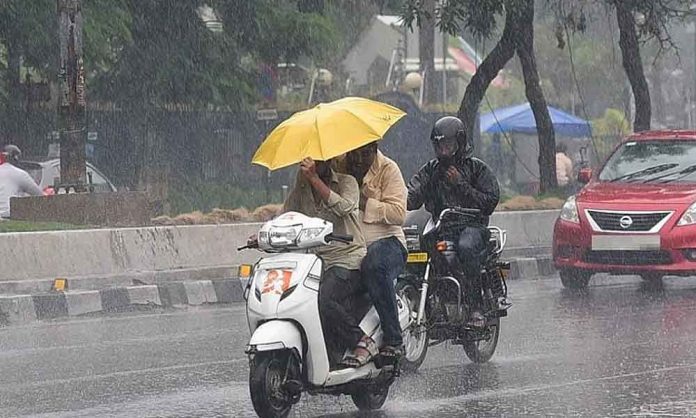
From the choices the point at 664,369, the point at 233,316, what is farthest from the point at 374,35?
the point at 664,369

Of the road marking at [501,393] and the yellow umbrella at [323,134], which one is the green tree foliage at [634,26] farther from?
the yellow umbrella at [323,134]

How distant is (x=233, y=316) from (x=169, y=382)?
14.7 feet

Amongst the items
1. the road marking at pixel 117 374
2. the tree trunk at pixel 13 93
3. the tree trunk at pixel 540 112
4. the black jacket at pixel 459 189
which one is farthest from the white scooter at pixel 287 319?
the tree trunk at pixel 13 93

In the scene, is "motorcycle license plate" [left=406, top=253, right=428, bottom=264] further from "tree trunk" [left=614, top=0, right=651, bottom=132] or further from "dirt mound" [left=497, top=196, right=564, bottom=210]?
"tree trunk" [left=614, top=0, right=651, bottom=132]

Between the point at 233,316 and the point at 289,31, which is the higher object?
the point at 289,31

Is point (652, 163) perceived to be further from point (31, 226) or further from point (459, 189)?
point (459, 189)

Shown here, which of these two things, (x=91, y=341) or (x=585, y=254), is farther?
(x=585, y=254)

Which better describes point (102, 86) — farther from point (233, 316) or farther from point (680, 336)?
point (680, 336)

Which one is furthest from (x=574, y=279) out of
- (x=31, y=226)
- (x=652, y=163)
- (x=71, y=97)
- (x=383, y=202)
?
(x=383, y=202)

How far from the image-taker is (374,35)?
49875 mm

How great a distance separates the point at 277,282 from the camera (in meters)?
7.29

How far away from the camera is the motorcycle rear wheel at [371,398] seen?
26.4ft

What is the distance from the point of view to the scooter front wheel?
7180mm

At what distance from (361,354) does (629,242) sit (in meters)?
7.75
